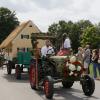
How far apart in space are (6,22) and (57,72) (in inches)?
2876

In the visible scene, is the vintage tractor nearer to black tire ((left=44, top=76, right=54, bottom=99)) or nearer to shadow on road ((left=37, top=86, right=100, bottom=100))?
black tire ((left=44, top=76, right=54, bottom=99))

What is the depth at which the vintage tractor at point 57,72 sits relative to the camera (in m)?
13.2

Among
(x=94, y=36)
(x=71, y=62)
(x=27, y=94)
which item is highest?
(x=94, y=36)

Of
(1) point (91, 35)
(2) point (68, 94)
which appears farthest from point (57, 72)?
(1) point (91, 35)

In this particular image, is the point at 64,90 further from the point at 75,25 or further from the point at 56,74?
the point at 75,25

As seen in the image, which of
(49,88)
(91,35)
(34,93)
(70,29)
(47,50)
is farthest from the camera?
(91,35)

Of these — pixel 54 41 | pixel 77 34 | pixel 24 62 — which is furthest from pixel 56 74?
pixel 77 34

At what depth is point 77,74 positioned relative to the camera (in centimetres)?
1338

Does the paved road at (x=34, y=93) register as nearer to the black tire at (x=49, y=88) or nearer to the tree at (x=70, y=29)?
the black tire at (x=49, y=88)

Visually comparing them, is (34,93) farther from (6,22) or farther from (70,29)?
(70,29)

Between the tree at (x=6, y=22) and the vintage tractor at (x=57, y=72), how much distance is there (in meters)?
68.1

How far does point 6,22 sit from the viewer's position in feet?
283

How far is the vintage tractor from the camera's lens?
43.2ft

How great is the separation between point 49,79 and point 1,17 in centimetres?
7641
